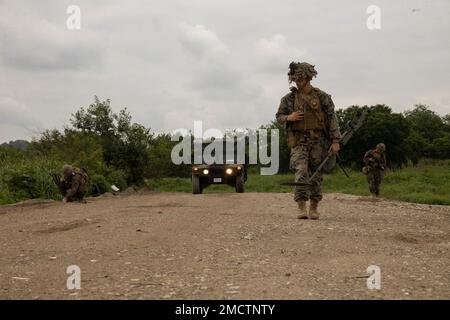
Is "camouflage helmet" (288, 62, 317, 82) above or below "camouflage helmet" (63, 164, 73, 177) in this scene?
above

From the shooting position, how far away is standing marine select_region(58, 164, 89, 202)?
13.9 m

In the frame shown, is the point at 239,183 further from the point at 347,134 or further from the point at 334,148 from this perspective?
the point at 334,148

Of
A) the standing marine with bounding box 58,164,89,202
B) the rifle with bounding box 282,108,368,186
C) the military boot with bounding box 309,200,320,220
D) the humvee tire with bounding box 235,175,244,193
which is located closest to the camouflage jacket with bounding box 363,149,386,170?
the humvee tire with bounding box 235,175,244,193

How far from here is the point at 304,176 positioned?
325 inches

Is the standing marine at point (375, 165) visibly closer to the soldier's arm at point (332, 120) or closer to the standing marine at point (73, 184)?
the standing marine at point (73, 184)

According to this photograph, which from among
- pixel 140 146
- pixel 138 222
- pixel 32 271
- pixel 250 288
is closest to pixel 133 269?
pixel 32 271

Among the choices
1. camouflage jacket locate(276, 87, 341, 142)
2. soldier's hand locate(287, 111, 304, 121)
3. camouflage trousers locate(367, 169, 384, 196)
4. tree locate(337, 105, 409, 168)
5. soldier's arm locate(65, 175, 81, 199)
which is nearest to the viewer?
soldier's hand locate(287, 111, 304, 121)

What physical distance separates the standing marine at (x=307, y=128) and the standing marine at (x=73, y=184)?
22.9 ft

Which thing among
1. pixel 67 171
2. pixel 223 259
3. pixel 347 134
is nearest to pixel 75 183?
pixel 67 171

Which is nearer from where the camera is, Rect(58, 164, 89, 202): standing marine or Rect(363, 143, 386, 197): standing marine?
Rect(58, 164, 89, 202): standing marine

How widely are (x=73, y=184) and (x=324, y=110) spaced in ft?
24.5

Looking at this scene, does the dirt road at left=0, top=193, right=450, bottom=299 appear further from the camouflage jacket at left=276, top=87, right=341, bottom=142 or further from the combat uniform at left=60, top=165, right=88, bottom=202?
the combat uniform at left=60, top=165, right=88, bottom=202
